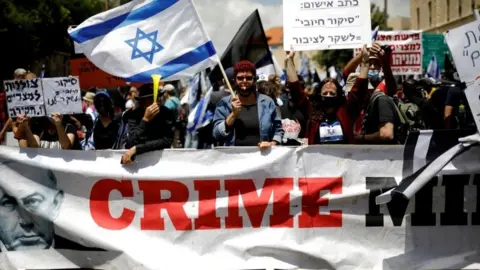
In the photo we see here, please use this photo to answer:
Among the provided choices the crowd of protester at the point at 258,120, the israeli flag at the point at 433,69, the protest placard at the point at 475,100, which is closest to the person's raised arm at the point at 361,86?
the crowd of protester at the point at 258,120

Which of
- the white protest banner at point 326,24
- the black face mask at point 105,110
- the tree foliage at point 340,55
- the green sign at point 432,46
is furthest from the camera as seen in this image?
the tree foliage at point 340,55

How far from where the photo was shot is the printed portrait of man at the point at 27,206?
273 inches

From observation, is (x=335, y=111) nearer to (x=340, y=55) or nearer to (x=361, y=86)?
(x=361, y=86)

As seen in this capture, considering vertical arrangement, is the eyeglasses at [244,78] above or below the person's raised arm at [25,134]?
above

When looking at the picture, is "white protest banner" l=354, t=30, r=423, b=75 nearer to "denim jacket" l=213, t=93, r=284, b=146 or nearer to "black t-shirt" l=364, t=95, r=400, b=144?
"black t-shirt" l=364, t=95, r=400, b=144

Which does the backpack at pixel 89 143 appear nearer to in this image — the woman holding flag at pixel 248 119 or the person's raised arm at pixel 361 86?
the woman holding flag at pixel 248 119

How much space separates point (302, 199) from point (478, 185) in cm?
145

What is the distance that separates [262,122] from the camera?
703 centimetres

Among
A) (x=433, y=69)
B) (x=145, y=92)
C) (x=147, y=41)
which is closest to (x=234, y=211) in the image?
(x=145, y=92)

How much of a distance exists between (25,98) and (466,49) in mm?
4080

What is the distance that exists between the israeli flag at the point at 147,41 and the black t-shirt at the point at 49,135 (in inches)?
38.3

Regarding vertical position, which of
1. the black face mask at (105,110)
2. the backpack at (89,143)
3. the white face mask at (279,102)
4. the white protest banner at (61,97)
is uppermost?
the white protest banner at (61,97)

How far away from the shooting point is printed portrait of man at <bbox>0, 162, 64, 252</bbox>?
693 centimetres

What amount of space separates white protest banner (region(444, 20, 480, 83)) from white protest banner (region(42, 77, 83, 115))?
3568 millimetres
